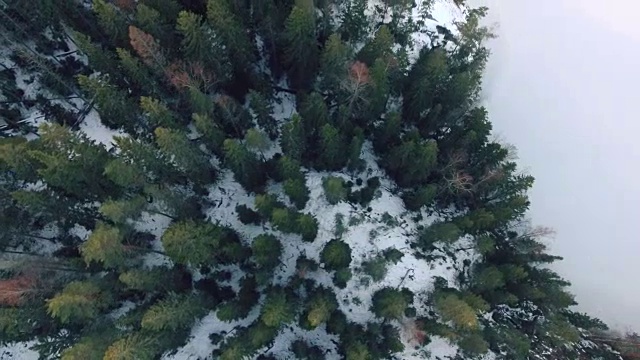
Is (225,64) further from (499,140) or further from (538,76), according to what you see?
(538,76)

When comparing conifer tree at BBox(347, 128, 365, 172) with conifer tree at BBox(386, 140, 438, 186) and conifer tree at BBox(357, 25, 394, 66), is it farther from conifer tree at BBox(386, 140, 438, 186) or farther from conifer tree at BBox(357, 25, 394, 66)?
conifer tree at BBox(357, 25, 394, 66)


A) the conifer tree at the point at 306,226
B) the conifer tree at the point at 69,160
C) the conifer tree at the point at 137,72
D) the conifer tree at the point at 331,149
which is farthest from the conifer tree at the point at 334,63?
the conifer tree at the point at 69,160

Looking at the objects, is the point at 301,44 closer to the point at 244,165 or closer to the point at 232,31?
the point at 232,31

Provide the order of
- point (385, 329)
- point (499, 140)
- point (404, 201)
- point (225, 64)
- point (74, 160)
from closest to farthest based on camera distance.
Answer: point (74, 160)
point (385, 329)
point (225, 64)
point (404, 201)
point (499, 140)

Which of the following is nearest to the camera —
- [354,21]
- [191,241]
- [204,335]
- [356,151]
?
[191,241]

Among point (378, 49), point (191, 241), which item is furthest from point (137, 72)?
point (378, 49)

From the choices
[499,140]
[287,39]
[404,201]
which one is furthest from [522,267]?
[287,39]
